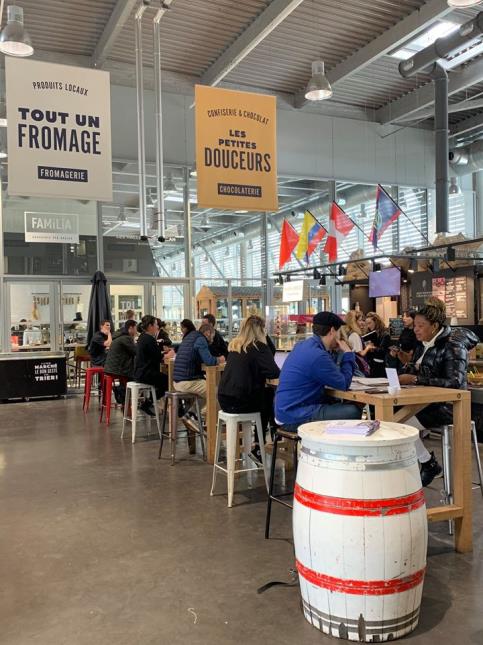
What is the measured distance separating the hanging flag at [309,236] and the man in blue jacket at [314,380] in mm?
8164

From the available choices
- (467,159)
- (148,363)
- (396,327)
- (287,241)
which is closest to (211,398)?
(148,363)

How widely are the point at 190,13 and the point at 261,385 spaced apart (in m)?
7.01

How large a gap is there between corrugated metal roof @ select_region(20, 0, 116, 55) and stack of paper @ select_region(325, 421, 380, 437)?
819 centimetres

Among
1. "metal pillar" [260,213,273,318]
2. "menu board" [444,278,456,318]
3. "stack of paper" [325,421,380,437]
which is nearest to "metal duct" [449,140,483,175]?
"metal pillar" [260,213,273,318]

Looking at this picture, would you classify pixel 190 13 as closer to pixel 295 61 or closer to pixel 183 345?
pixel 295 61

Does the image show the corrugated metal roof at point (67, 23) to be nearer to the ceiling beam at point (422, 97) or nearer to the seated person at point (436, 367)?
the ceiling beam at point (422, 97)

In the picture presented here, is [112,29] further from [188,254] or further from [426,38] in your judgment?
[426,38]

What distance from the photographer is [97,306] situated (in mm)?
10414

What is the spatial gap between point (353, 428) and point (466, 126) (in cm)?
1269

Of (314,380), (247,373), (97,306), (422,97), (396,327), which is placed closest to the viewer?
(314,380)

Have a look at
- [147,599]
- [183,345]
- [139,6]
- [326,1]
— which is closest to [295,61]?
[326,1]

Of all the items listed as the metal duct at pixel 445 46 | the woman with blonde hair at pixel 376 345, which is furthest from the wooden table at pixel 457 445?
the metal duct at pixel 445 46

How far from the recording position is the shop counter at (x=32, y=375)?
9781 mm

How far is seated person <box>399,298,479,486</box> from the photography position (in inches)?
148
